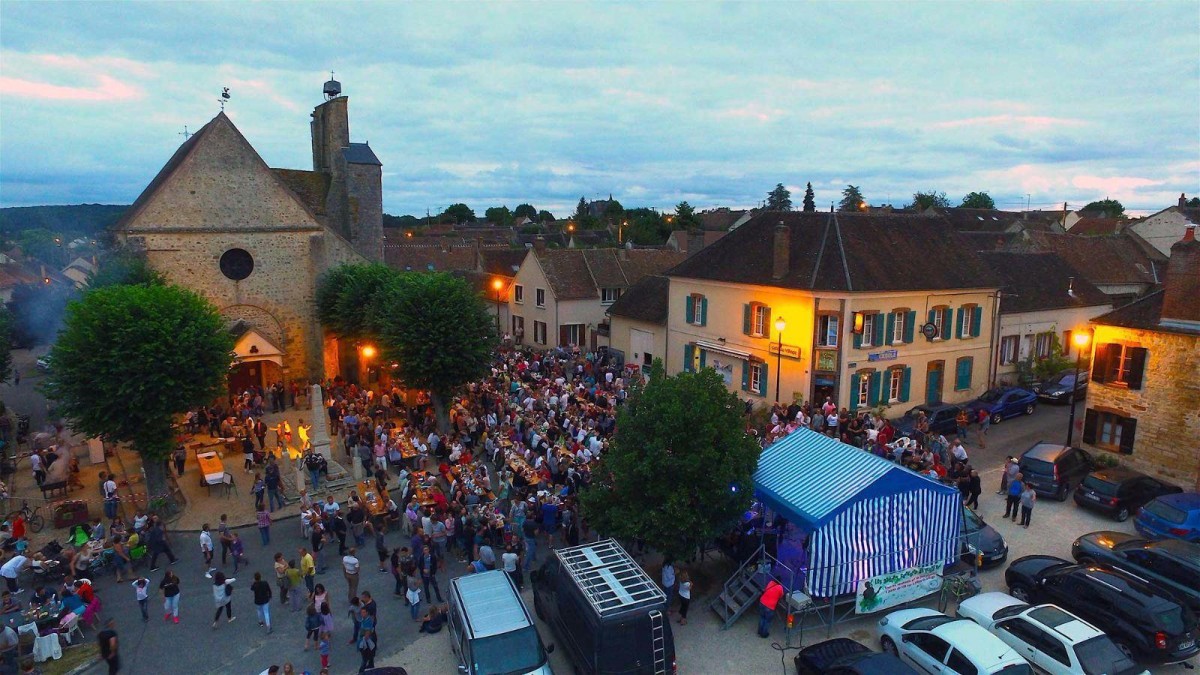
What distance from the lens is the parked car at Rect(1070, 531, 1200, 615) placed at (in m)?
13.0

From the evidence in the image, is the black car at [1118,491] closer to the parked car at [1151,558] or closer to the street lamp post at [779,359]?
the parked car at [1151,558]

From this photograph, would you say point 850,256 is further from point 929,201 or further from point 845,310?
point 929,201

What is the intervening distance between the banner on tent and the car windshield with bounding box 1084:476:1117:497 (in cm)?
700

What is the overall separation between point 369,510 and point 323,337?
16.3m

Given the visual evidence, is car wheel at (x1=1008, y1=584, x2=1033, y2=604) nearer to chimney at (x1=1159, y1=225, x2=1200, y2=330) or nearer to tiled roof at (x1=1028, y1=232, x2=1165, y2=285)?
chimney at (x1=1159, y1=225, x2=1200, y2=330)

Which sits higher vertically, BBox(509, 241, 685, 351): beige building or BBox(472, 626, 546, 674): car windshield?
BBox(509, 241, 685, 351): beige building

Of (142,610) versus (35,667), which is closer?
(35,667)

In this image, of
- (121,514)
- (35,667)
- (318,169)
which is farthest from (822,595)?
(318,169)

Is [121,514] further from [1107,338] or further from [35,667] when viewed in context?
[1107,338]

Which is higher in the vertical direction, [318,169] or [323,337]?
[318,169]

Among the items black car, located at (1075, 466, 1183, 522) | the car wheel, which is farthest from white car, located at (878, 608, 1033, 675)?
black car, located at (1075, 466, 1183, 522)

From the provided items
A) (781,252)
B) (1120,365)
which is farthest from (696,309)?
(1120,365)

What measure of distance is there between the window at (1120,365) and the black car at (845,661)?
15.3 m

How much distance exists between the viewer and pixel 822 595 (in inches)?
491
